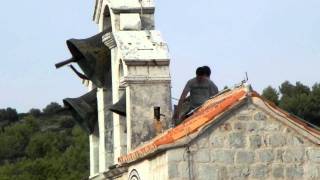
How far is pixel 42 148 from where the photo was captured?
297 ft

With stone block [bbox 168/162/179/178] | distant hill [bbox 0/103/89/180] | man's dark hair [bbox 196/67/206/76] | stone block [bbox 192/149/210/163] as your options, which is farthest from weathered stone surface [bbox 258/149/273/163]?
distant hill [bbox 0/103/89/180]

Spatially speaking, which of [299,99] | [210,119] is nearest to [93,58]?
[210,119]

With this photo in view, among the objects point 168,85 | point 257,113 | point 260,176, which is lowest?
point 260,176

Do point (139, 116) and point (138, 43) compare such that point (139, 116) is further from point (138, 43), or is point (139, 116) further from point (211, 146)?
point (211, 146)

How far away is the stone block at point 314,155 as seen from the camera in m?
12.4

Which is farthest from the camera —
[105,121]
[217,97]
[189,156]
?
[105,121]

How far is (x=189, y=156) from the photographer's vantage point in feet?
39.7

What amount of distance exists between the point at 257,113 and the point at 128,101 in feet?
11.9

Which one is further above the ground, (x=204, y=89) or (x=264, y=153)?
(x=204, y=89)

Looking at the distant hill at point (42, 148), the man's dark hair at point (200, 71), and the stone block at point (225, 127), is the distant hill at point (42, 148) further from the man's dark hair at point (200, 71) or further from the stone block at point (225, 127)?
the stone block at point (225, 127)

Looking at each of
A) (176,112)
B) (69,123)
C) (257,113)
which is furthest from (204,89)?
(69,123)

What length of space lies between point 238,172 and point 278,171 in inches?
20.0

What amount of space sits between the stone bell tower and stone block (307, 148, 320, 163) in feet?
11.5

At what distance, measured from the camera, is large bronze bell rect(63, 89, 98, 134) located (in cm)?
1878
